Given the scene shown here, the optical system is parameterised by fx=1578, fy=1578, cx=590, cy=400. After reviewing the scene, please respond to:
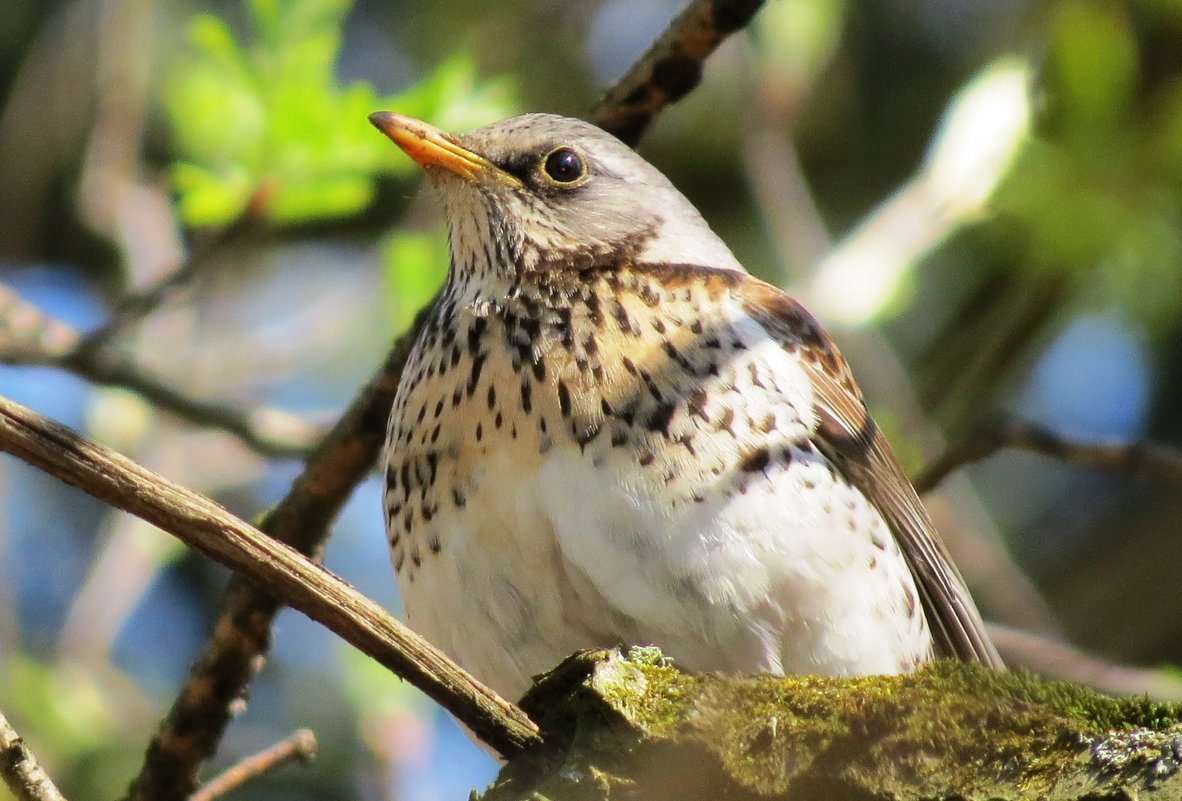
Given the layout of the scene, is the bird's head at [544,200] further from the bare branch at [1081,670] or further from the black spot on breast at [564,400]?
the bare branch at [1081,670]

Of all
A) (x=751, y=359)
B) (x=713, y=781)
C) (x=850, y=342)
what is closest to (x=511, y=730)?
(x=713, y=781)

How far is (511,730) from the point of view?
2.36 metres

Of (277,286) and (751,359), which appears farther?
(277,286)

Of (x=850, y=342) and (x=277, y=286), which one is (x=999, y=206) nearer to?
(x=850, y=342)

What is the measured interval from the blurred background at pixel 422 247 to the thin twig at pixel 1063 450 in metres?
0.16

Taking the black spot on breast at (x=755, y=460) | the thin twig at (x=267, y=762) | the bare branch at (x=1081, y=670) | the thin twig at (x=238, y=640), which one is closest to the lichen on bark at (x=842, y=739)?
the black spot on breast at (x=755, y=460)

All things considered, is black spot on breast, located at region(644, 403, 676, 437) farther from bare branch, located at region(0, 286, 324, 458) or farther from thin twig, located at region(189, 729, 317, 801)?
bare branch, located at region(0, 286, 324, 458)

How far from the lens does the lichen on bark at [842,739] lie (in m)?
2.24

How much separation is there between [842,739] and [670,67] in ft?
6.61

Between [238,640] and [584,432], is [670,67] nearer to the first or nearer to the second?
[584,432]

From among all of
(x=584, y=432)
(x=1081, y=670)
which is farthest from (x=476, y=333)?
(x=1081, y=670)

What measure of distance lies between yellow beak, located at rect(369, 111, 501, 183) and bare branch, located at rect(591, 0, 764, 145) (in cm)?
41

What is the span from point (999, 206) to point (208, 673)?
3068 mm

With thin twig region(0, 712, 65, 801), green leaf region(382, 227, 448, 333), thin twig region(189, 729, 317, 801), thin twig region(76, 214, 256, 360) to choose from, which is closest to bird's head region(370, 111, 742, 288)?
green leaf region(382, 227, 448, 333)
